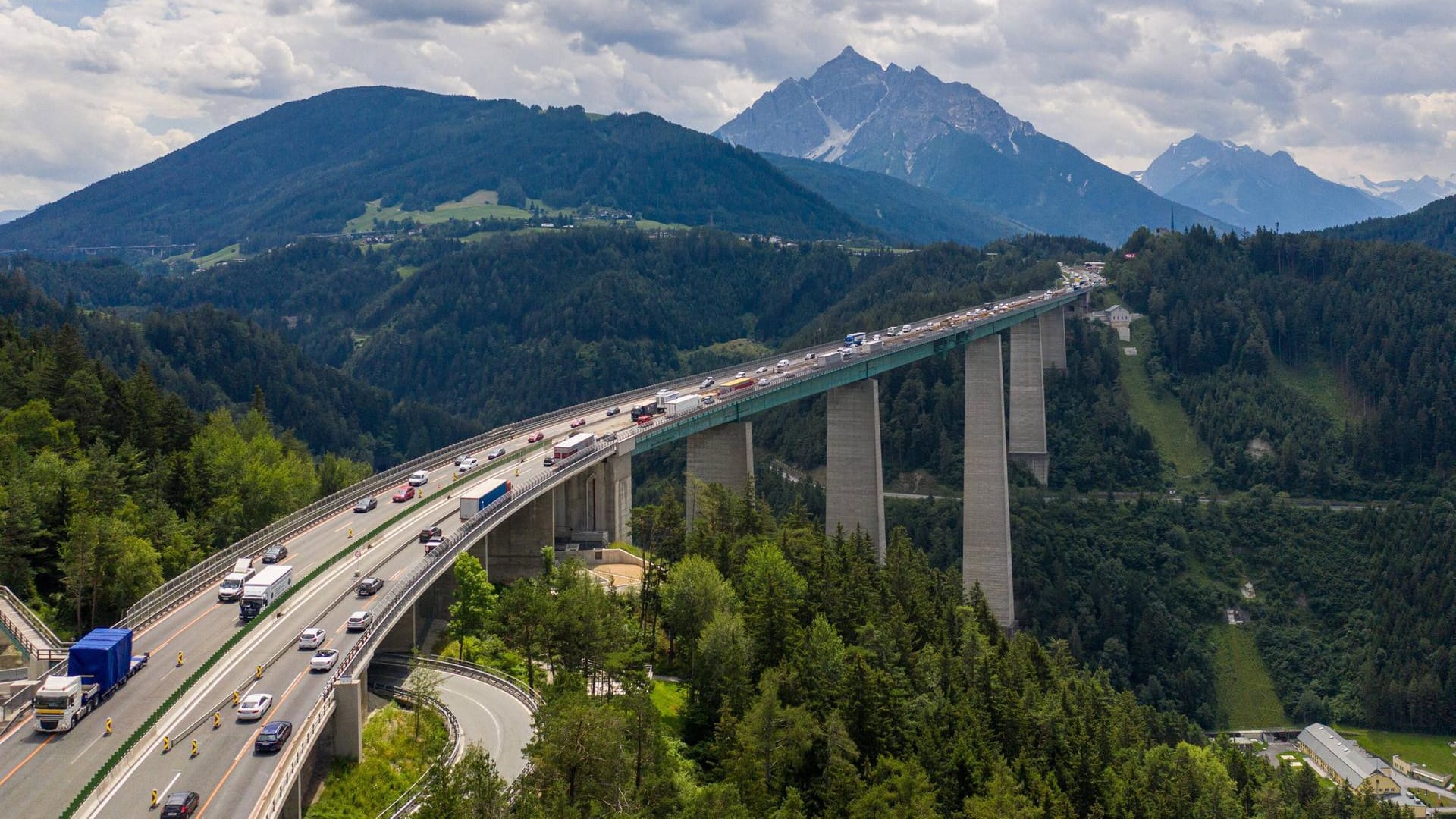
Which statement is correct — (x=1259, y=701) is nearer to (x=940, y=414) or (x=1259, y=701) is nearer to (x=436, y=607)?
(x=940, y=414)

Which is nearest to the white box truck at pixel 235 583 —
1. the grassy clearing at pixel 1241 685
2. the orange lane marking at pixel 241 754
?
the orange lane marking at pixel 241 754

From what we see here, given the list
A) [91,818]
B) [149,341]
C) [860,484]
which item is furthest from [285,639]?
[149,341]

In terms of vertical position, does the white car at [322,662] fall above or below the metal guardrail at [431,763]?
above

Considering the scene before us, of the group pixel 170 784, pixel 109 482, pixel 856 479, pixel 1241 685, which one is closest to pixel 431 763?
pixel 170 784

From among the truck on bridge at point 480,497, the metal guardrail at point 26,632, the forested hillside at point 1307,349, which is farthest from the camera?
the forested hillside at point 1307,349

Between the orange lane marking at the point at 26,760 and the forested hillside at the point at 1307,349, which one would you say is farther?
the forested hillside at the point at 1307,349

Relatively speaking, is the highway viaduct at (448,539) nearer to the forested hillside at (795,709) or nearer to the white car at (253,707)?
the white car at (253,707)
